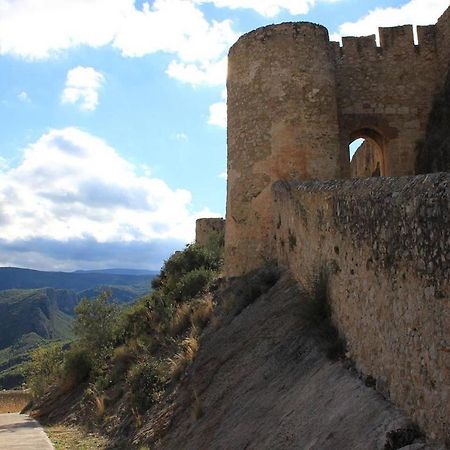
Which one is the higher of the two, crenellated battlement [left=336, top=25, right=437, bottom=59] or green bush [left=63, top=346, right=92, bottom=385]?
crenellated battlement [left=336, top=25, right=437, bottom=59]

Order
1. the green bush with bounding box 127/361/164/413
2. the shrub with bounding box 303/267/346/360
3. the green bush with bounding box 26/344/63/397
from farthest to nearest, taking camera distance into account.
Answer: the green bush with bounding box 26/344/63/397 → the green bush with bounding box 127/361/164/413 → the shrub with bounding box 303/267/346/360

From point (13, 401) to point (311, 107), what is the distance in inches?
1141

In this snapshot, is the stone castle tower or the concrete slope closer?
the concrete slope

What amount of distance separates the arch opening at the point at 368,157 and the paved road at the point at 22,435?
35.2ft

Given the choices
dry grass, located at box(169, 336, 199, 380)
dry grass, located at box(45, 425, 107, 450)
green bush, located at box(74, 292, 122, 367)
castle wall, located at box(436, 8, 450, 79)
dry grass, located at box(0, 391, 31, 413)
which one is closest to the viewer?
dry grass, located at box(169, 336, 199, 380)

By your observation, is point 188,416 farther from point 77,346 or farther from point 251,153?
point 77,346

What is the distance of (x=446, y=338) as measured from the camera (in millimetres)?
4402

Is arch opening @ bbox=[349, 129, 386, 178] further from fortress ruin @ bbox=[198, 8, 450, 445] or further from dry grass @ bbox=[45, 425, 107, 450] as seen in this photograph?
dry grass @ bbox=[45, 425, 107, 450]

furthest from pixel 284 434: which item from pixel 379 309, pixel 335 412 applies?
pixel 379 309

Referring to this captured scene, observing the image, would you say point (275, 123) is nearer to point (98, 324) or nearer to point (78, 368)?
point (78, 368)

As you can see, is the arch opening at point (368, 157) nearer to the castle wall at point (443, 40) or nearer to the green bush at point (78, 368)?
the castle wall at point (443, 40)

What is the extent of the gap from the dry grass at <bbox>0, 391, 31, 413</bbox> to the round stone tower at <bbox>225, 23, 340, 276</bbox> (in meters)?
24.8

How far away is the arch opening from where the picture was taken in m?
15.0

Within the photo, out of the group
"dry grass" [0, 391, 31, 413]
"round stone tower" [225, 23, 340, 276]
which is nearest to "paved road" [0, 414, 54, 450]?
"round stone tower" [225, 23, 340, 276]
